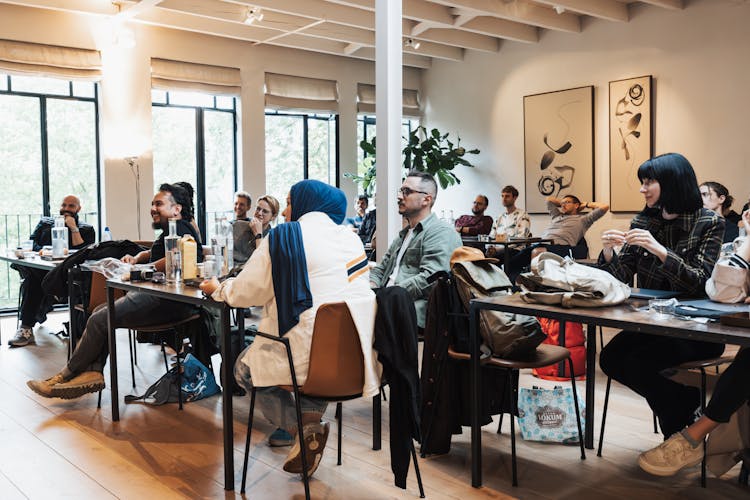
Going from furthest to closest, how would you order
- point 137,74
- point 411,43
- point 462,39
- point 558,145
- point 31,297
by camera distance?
point 462,39 → point 411,43 → point 558,145 → point 137,74 → point 31,297

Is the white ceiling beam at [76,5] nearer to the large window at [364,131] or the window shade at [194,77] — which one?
the window shade at [194,77]

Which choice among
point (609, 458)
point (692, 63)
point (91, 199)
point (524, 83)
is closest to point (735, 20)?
point (692, 63)

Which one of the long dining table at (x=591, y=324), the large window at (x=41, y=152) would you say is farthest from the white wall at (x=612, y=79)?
the long dining table at (x=591, y=324)

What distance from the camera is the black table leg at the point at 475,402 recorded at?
9.17ft

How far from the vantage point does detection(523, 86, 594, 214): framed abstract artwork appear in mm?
9125

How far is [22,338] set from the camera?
588 centimetres

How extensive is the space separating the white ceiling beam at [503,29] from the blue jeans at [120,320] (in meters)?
6.37

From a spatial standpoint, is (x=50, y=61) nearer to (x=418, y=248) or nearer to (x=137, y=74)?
(x=137, y=74)

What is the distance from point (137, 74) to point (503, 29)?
15.2 ft

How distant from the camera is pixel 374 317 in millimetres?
2619

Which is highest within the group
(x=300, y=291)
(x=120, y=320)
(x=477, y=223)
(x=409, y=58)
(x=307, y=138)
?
(x=409, y=58)

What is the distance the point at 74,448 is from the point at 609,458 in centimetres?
243

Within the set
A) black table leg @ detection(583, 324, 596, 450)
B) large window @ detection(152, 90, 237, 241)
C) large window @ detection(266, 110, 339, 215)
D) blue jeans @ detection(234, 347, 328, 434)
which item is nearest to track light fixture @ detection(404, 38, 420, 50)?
large window @ detection(266, 110, 339, 215)

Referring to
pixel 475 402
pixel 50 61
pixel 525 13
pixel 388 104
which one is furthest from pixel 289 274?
pixel 525 13
